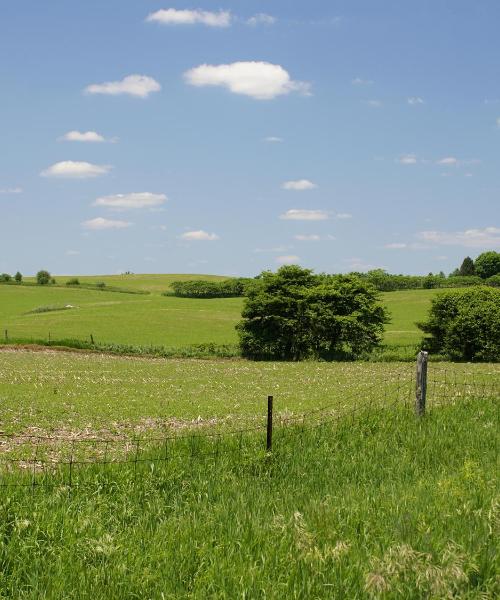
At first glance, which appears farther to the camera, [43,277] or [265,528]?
[43,277]

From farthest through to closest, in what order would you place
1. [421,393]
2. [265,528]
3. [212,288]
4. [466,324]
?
[212,288], [466,324], [421,393], [265,528]

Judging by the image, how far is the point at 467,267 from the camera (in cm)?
17838

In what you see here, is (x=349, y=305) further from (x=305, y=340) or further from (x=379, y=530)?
(x=379, y=530)

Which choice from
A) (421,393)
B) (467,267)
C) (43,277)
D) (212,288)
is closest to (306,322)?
(421,393)

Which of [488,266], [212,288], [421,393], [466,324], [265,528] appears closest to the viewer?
[265,528]

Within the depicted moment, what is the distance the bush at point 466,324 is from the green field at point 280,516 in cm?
4238

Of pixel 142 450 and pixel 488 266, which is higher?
pixel 488 266

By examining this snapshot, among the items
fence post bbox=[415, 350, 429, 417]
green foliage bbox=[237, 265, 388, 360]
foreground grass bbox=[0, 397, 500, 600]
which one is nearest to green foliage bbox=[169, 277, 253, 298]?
green foliage bbox=[237, 265, 388, 360]

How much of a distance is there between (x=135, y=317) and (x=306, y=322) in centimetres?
4242

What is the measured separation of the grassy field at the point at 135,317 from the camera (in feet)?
254

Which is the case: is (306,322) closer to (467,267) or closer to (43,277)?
(43,277)

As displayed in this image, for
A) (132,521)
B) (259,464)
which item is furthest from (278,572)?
(259,464)

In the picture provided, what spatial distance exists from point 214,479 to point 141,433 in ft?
28.7

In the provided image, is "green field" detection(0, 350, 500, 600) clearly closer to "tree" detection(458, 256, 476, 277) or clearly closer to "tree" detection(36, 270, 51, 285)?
"tree" detection(36, 270, 51, 285)
